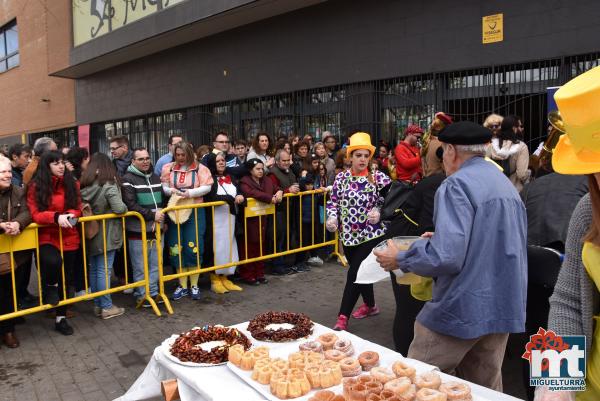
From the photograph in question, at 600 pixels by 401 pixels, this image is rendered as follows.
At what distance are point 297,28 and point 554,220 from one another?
10.3m

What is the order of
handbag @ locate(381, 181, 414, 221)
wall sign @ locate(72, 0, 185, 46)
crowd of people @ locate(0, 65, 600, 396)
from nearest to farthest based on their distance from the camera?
crowd of people @ locate(0, 65, 600, 396) → handbag @ locate(381, 181, 414, 221) → wall sign @ locate(72, 0, 185, 46)

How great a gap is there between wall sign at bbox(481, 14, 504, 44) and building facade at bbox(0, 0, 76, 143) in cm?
1638

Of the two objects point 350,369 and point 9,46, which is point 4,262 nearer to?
point 350,369

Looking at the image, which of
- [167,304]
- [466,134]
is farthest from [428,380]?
[167,304]

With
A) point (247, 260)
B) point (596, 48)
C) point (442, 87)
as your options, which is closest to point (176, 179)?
point (247, 260)

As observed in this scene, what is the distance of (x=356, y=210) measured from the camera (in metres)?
5.27

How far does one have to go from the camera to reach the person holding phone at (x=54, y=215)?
→ 208 inches

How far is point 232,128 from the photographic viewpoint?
47.9 ft

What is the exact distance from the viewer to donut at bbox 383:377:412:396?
7.34 feet

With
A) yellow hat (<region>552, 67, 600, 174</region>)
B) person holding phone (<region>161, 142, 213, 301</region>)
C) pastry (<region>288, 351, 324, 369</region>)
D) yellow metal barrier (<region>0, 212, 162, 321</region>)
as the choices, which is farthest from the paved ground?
yellow hat (<region>552, 67, 600, 174</region>)

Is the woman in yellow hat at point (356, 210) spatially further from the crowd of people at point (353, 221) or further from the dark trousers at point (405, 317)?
the dark trousers at point (405, 317)

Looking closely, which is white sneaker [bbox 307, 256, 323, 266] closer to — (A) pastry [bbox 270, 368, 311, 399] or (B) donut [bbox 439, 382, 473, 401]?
(A) pastry [bbox 270, 368, 311, 399]

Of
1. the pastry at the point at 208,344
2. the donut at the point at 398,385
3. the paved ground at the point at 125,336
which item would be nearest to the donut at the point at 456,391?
the donut at the point at 398,385

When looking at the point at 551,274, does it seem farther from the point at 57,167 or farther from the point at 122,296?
the point at 122,296
